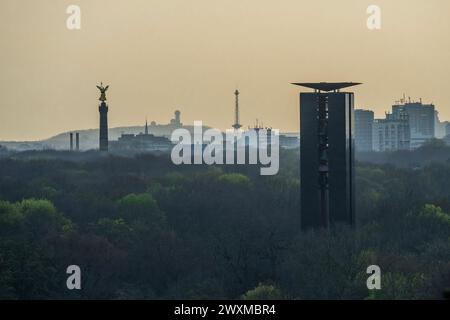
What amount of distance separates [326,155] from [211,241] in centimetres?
1411

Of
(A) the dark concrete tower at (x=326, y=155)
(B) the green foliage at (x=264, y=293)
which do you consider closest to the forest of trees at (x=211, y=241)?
(B) the green foliage at (x=264, y=293)

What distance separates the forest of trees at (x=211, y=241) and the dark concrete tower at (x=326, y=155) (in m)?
1.27

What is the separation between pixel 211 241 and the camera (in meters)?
88.7

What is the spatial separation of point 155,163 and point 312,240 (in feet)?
322

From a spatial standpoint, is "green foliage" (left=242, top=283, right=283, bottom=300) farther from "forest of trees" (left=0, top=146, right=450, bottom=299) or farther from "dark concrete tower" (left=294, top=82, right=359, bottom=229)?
"dark concrete tower" (left=294, top=82, right=359, bottom=229)

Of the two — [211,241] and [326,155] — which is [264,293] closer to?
[326,155]

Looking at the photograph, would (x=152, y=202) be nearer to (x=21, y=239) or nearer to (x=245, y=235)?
(x=245, y=235)

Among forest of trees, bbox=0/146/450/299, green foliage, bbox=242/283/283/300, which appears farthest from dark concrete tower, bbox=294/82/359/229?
green foliage, bbox=242/283/283/300

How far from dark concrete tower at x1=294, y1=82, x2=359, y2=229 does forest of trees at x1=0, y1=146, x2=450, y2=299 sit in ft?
4.16

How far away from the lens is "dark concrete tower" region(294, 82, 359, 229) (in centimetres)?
7612

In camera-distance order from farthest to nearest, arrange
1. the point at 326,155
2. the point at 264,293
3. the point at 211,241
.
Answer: the point at 211,241, the point at 326,155, the point at 264,293

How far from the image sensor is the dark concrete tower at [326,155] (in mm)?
76125

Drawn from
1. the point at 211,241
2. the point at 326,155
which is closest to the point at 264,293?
the point at 326,155
